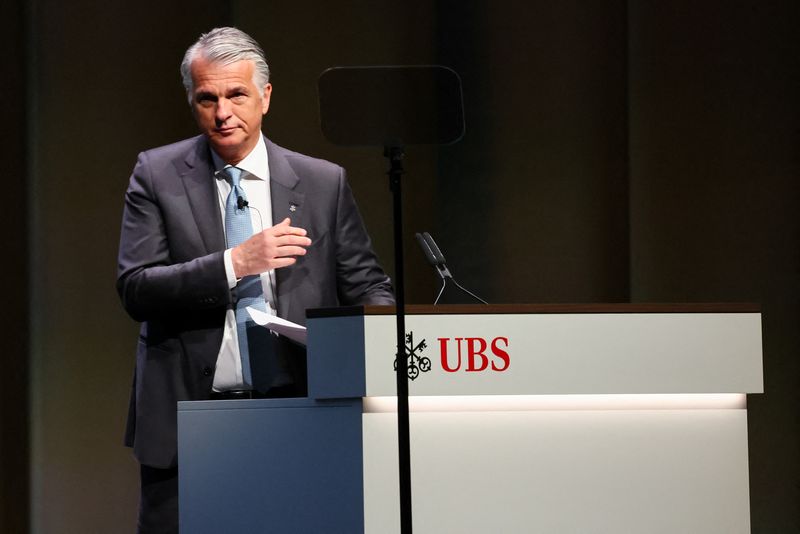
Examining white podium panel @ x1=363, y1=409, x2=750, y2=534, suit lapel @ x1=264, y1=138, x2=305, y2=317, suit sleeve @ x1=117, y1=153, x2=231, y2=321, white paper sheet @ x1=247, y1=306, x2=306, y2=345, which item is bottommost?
white podium panel @ x1=363, y1=409, x2=750, y2=534

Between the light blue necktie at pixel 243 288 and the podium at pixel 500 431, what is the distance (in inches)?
11.9

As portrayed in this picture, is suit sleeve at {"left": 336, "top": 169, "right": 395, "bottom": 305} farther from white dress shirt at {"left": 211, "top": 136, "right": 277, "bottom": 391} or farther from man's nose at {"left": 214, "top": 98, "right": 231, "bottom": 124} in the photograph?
man's nose at {"left": 214, "top": 98, "right": 231, "bottom": 124}

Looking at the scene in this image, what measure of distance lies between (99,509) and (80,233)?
3.63ft

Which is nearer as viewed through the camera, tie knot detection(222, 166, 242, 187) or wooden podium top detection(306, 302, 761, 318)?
wooden podium top detection(306, 302, 761, 318)

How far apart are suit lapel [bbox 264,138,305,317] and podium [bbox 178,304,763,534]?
451 mm

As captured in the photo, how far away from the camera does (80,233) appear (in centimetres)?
459

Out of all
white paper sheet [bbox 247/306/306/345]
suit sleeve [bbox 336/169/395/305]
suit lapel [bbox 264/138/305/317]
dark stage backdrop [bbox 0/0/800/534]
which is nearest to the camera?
white paper sheet [bbox 247/306/306/345]

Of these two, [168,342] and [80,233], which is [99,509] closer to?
[80,233]

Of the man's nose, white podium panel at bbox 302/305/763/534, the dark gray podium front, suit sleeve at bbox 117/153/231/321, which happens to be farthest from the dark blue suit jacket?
white podium panel at bbox 302/305/763/534

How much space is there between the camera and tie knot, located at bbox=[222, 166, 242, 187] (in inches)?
114

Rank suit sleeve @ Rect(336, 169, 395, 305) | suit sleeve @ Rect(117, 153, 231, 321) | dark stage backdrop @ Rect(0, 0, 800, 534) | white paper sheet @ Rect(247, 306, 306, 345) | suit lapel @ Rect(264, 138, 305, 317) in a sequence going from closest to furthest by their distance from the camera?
white paper sheet @ Rect(247, 306, 306, 345) < suit sleeve @ Rect(117, 153, 231, 321) < suit lapel @ Rect(264, 138, 305, 317) < suit sleeve @ Rect(336, 169, 395, 305) < dark stage backdrop @ Rect(0, 0, 800, 534)

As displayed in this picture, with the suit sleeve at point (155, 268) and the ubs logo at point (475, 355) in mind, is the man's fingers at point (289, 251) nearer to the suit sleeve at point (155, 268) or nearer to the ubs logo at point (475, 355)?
the suit sleeve at point (155, 268)

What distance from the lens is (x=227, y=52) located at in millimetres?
2924

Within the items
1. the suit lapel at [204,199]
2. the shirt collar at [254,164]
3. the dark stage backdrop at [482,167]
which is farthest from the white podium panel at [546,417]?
the dark stage backdrop at [482,167]
